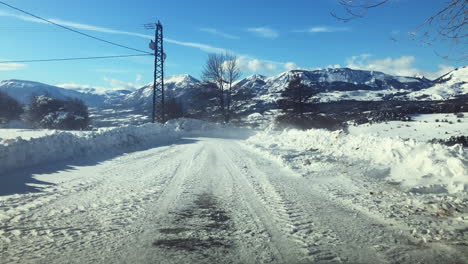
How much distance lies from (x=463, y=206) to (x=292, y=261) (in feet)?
12.7

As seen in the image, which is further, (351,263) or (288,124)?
(288,124)

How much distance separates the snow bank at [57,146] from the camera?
33.6ft

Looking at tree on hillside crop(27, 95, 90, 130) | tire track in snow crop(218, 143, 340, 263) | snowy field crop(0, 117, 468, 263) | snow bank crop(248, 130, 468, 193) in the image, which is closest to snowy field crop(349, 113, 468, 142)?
snow bank crop(248, 130, 468, 193)

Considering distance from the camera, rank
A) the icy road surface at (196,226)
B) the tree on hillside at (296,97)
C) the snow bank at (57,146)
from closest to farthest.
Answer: the icy road surface at (196,226) → the snow bank at (57,146) → the tree on hillside at (296,97)

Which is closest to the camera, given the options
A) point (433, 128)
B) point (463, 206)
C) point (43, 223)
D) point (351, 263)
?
point (351, 263)

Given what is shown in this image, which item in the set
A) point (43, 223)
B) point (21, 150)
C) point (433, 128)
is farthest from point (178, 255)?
point (433, 128)

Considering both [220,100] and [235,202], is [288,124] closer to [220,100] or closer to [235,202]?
[220,100]

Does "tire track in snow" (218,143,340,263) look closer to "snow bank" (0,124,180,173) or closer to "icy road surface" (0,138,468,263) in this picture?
"icy road surface" (0,138,468,263)

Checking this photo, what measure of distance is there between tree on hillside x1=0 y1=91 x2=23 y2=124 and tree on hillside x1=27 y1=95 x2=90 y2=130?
8.32 metres

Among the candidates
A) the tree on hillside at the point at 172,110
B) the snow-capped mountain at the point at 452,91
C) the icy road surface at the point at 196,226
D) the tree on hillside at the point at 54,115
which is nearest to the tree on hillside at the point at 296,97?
the tree on hillside at the point at 172,110

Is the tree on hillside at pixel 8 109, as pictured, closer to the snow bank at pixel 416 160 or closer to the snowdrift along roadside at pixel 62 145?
the snowdrift along roadside at pixel 62 145

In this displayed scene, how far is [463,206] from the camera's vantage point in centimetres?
582

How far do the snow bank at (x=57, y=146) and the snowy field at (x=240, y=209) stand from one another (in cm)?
7

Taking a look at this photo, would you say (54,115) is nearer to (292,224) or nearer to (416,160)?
(416,160)
